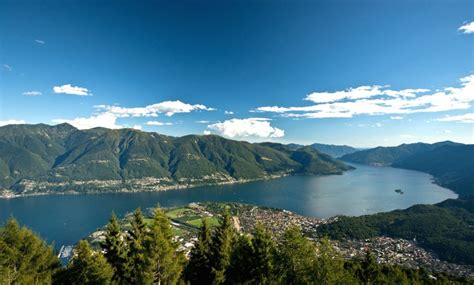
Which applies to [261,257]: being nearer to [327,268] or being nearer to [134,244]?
[327,268]

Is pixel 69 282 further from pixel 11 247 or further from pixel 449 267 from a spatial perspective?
pixel 449 267

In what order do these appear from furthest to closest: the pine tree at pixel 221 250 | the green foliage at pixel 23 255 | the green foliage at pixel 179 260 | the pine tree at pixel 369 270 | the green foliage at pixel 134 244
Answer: the pine tree at pixel 369 270 < the pine tree at pixel 221 250 < the green foliage at pixel 134 244 < the green foliage at pixel 23 255 < the green foliage at pixel 179 260

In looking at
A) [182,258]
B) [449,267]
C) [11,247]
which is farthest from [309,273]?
[449,267]

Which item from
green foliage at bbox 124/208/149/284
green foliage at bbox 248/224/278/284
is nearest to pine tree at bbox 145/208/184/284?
green foliage at bbox 124/208/149/284

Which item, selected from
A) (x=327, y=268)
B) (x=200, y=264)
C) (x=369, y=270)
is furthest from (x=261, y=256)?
(x=369, y=270)

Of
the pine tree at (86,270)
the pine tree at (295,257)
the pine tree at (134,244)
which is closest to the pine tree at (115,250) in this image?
the pine tree at (134,244)

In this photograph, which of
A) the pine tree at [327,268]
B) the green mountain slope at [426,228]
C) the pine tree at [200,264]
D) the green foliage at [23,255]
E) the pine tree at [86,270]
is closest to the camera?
the pine tree at [327,268]

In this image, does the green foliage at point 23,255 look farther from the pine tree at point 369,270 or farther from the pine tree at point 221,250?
the pine tree at point 369,270
